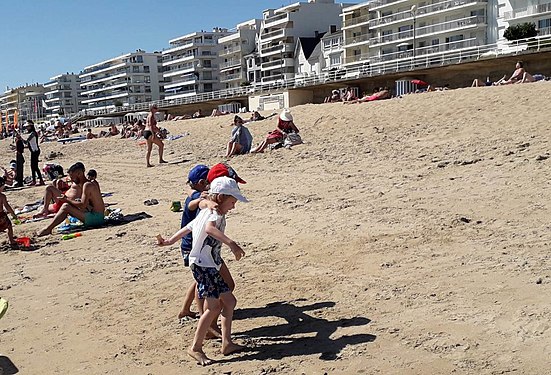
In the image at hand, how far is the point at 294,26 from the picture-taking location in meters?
70.1

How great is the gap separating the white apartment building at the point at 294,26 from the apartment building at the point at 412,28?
9577 mm

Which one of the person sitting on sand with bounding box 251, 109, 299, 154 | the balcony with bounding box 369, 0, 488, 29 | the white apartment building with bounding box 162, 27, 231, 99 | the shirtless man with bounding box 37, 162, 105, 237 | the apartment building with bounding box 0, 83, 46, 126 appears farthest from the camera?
the apartment building with bounding box 0, 83, 46, 126

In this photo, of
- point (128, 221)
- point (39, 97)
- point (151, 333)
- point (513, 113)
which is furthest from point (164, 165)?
point (39, 97)

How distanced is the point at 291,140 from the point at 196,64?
254 feet

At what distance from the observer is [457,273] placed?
4.85 metres

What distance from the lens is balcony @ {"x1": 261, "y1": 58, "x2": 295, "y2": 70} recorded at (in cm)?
6975

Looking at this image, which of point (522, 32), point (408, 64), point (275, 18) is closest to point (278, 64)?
point (275, 18)

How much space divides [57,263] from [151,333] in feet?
9.32

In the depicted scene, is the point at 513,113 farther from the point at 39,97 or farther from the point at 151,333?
the point at 39,97

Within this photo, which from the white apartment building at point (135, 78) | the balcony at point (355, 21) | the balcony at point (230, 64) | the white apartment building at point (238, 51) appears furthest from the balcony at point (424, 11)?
the white apartment building at point (135, 78)

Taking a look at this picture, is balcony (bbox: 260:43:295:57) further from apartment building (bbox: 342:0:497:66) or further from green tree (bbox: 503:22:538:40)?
green tree (bbox: 503:22:538:40)

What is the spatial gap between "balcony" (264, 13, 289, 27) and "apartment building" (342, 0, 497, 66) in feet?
37.3

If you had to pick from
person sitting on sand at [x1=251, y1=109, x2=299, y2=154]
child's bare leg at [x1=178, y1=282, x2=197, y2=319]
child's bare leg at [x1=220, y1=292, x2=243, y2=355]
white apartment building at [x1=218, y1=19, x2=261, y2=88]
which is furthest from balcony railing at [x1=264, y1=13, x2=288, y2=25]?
child's bare leg at [x1=220, y1=292, x2=243, y2=355]

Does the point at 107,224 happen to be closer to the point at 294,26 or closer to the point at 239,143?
the point at 239,143
